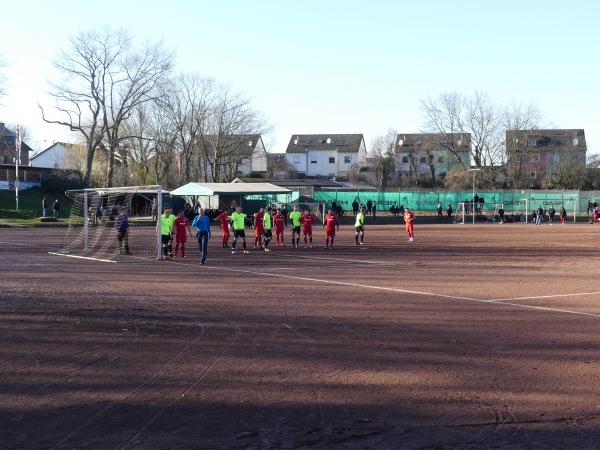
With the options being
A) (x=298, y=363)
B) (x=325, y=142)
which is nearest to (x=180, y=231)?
(x=298, y=363)

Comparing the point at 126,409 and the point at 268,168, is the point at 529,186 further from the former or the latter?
the point at 126,409

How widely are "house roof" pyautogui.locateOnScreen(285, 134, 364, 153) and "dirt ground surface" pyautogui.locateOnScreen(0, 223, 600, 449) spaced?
3238 inches

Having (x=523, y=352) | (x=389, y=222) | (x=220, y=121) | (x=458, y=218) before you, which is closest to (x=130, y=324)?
(x=523, y=352)

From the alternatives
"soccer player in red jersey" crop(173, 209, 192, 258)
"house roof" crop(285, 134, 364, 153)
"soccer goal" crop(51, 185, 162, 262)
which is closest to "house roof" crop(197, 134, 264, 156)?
"house roof" crop(285, 134, 364, 153)

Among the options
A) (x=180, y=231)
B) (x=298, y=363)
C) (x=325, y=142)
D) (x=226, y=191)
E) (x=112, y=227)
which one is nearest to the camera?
(x=298, y=363)

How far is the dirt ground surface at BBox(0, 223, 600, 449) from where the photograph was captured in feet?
20.1

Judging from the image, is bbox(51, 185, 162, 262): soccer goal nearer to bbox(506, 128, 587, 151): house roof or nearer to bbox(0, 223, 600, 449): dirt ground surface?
bbox(0, 223, 600, 449): dirt ground surface

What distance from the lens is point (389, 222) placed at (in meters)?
60.4

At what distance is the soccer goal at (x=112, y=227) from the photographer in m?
25.8

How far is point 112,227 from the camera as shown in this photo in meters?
36.9

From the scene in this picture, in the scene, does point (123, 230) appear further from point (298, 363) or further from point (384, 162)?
point (384, 162)

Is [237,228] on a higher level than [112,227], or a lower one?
higher

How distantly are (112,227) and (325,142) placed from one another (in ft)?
218

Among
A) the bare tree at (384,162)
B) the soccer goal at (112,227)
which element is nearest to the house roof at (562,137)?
the bare tree at (384,162)
